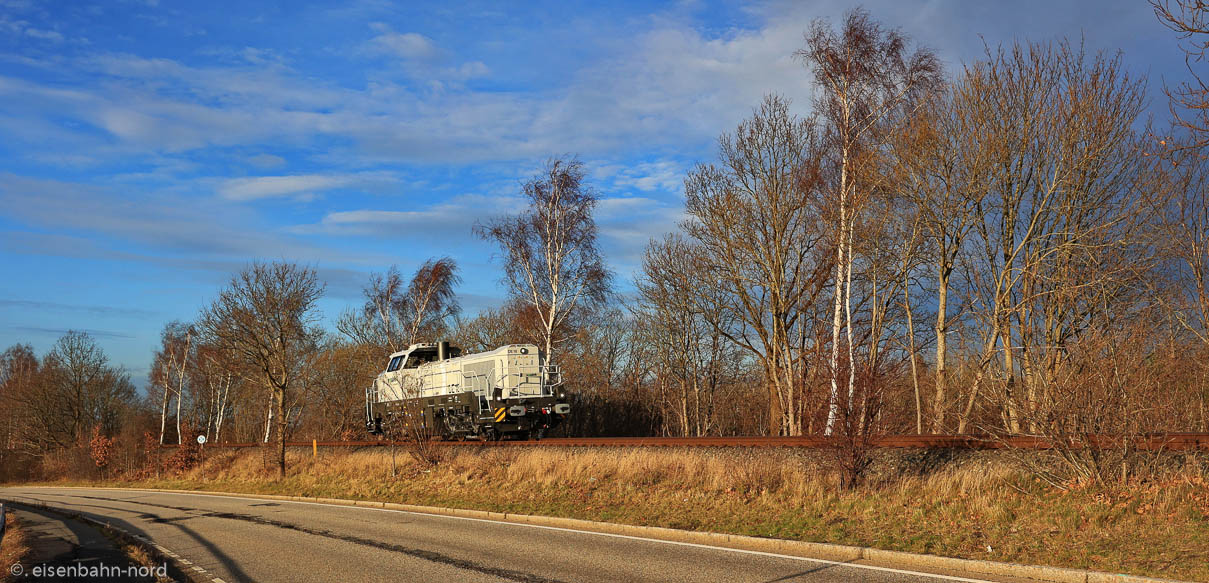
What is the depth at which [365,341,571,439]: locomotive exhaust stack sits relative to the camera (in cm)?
2303

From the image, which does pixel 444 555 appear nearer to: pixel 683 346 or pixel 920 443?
pixel 920 443

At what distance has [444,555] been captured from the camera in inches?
436

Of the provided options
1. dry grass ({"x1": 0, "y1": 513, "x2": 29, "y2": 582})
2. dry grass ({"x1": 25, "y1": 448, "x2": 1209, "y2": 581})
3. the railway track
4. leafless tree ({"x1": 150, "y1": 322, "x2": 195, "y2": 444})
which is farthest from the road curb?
leafless tree ({"x1": 150, "y1": 322, "x2": 195, "y2": 444})

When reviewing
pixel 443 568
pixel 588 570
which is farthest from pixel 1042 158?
pixel 443 568

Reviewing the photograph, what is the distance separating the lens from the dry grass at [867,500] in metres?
9.05

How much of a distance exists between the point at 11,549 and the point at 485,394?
12542mm

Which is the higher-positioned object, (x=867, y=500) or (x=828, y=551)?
(x=867, y=500)

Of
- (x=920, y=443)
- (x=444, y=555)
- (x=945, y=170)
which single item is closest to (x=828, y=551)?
(x=920, y=443)

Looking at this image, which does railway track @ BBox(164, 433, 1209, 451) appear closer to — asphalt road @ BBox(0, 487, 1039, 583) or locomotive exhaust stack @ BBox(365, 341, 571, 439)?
locomotive exhaust stack @ BBox(365, 341, 571, 439)

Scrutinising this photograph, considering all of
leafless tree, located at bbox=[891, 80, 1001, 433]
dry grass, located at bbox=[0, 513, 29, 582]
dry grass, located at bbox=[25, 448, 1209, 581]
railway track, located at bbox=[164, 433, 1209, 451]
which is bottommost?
dry grass, located at bbox=[0, 513, 29, 582]

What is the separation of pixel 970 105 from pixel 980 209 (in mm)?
2427

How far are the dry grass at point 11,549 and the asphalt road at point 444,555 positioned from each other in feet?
6.48

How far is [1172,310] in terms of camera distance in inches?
652

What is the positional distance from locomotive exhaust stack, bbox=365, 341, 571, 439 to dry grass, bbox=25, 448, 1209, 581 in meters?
2.72
